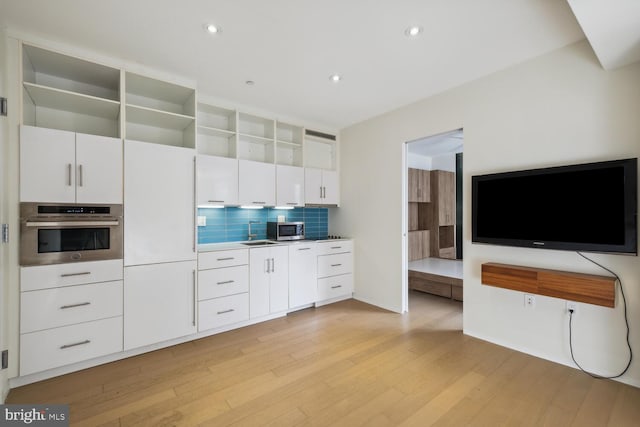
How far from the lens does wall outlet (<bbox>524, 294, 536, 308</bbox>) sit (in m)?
2.52

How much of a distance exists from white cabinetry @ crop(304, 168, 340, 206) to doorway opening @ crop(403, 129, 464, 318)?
1.55 metres

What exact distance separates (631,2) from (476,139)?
4.65 ft

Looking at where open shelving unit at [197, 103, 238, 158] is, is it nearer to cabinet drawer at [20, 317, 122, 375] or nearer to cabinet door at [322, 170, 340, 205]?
cabinet door at [322, 170, 340, 205]

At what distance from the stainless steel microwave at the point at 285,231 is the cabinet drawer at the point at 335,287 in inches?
28.3

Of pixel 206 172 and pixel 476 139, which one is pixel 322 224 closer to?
pixel 206 172

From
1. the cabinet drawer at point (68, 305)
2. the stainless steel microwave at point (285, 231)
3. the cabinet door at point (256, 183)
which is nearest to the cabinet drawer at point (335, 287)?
the stainless steel microwave at point (285, 231)

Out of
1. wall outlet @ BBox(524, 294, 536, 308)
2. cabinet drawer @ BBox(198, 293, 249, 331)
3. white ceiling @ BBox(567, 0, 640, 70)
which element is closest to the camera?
white ceiling @ BBox(567, 0, 640, 70)

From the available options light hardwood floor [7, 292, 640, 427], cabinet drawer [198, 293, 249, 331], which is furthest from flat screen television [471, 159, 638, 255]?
cabinet drawer [198, 293, 249, 331]

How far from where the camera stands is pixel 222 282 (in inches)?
120

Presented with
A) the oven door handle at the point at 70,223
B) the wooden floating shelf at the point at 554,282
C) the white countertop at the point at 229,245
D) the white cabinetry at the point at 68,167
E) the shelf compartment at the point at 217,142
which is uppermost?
the shelf compartment at the point at 217,142

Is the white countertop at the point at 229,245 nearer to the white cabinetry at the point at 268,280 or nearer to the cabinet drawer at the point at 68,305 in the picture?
the white cabinetry at the point at 268,280

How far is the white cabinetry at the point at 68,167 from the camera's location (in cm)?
214

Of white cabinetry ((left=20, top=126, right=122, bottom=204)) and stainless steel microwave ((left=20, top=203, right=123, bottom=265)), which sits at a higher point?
white cabinetry ((left=20, top=126, right=122, bottom=204))

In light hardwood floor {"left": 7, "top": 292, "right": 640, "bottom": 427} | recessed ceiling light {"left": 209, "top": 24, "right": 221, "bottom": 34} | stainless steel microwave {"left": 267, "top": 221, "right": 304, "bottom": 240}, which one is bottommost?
light hardwood floor {"left": 7, "top": 292, "right": 640, "bottom": 427}
